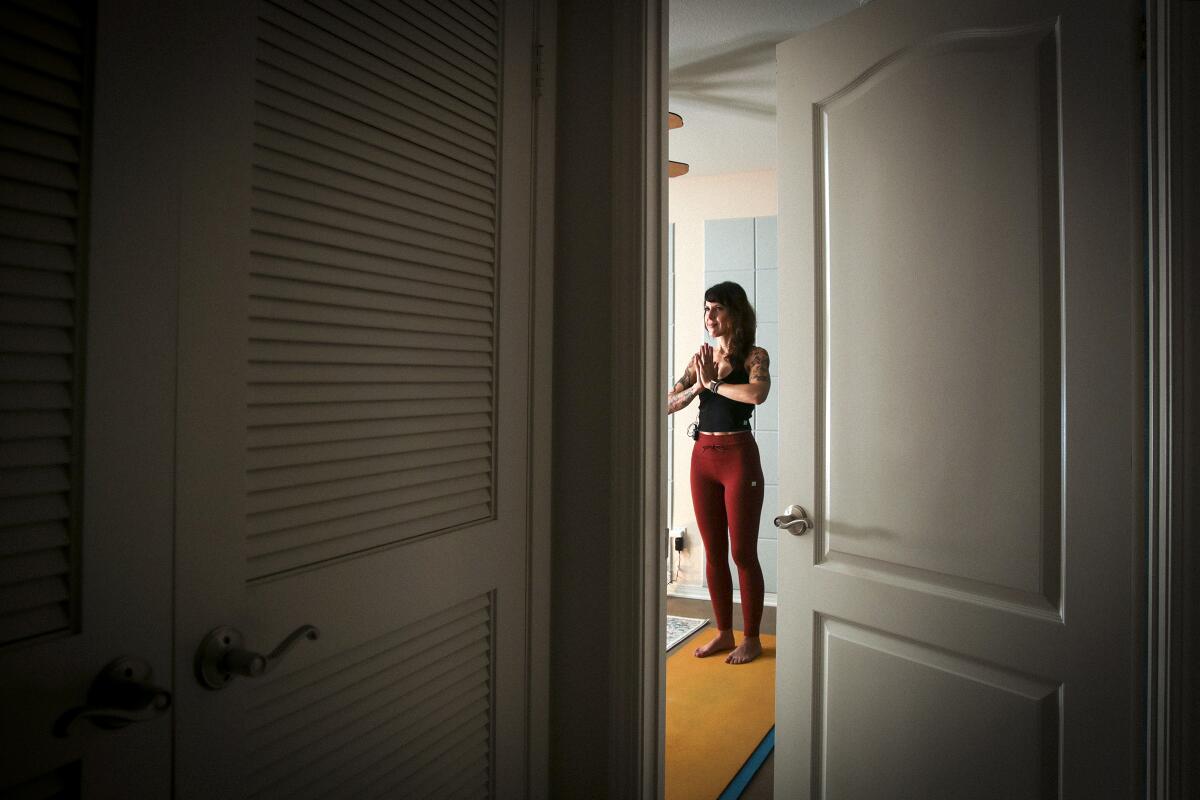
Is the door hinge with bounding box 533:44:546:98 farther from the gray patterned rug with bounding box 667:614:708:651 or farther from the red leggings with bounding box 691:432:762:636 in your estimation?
the gray patterned rug with bounding box 667:614:708:651

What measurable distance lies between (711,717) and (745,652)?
0.56 meters

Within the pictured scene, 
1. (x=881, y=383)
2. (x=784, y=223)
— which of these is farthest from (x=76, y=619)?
(x=784, y=223)

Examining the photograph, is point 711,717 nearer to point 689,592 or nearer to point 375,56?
point 689,592

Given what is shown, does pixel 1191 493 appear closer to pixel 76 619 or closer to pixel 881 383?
pixel 881 383

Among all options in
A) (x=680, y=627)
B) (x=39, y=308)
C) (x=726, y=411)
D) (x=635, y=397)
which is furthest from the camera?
(x=680, y=627)

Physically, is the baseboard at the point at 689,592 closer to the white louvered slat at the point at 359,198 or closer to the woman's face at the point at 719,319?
the woman's face at the point at 719,319

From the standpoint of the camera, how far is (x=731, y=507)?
3.00 metres

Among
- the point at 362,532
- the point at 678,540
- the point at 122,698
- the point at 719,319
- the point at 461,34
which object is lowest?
the point at 678,540

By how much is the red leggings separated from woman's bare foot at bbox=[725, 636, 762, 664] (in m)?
0.03

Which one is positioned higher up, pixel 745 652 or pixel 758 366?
pixel 758 366

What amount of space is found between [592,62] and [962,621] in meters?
1.22

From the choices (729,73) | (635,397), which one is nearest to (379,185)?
(635,397)

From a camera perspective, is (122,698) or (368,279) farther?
(368,279)

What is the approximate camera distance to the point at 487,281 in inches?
43.7
